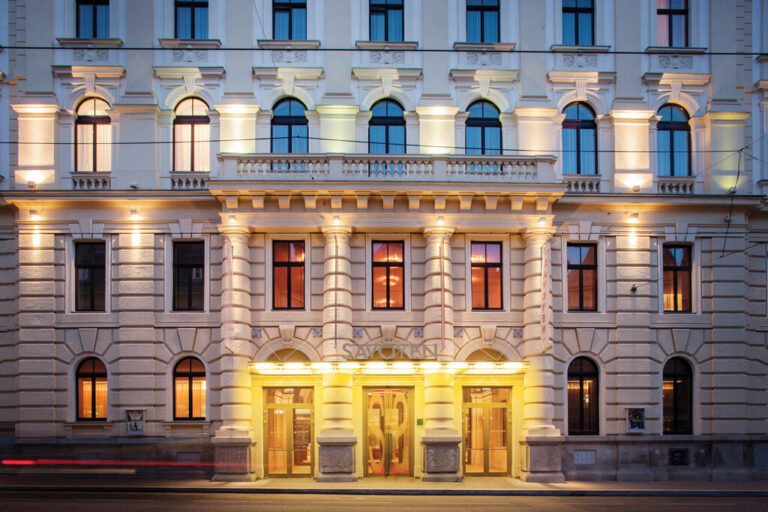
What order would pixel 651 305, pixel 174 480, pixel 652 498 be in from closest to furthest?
pixel 652 498, pixel 174 480, pixel 651 305

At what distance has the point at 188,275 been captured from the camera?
2564 centimetres

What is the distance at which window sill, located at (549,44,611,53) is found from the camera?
26.3 metres

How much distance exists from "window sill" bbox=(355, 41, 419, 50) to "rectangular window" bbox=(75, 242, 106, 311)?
12.0 metres

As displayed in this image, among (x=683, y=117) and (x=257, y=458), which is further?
(x=683, y=117)

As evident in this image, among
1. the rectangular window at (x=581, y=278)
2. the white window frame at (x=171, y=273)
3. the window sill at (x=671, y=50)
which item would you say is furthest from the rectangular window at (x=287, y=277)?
the window sill at (x=671, y=50)

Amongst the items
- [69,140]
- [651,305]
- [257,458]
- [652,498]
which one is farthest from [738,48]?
[69,140]

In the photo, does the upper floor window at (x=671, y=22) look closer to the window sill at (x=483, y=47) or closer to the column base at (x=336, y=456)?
the window sill at (x=483, y=47)

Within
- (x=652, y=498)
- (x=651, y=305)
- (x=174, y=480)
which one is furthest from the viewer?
(x=651, y=305)

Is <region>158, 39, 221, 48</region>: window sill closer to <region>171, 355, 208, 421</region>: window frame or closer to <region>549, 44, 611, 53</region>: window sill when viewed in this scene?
<region>171, 355, 208, 421</region>: window frame

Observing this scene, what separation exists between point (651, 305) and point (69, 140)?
22126 millimetres

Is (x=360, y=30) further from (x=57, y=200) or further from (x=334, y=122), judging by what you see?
(x=57, y=200)

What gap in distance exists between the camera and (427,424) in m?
24.2

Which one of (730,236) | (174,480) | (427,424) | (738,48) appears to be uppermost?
(738,48)

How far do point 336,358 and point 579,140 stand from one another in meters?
12.2
